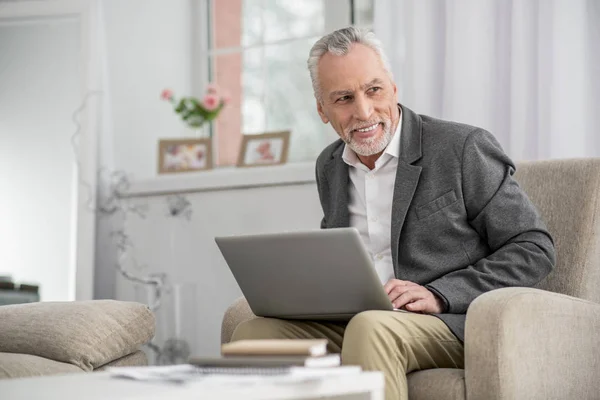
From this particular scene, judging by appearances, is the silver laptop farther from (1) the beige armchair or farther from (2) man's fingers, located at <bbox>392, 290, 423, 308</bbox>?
(1) the beige armchair

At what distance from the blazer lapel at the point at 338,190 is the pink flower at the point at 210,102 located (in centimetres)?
162

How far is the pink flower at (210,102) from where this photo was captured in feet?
→ 13.4

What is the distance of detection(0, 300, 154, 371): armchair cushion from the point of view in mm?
2295

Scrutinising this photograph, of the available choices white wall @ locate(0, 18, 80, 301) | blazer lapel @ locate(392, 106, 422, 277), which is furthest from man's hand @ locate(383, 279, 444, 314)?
white wall @ locate(0, 18, 80, 301)

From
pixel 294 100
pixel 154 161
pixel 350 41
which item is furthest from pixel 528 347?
pixel 154 161

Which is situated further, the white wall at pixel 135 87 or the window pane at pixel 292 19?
the white wall at pixel 135 87

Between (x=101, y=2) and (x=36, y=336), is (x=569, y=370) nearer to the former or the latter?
(x=36, y=336)

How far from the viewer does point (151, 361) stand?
405 centimetres

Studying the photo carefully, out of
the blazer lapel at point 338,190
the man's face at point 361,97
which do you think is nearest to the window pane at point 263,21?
the blazer lapel at point 338,190

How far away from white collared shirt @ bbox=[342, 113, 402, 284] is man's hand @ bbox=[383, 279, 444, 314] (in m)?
0.23

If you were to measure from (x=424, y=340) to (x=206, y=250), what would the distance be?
7.22 ft

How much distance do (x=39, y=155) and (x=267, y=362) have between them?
10.7 feet

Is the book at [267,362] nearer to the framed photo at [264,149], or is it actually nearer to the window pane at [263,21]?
the framed photo at [264,149]

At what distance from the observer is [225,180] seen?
399cm
